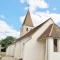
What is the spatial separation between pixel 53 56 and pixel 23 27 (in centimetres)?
2523

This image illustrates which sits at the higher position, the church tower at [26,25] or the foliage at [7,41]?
the church tower at [26,25]

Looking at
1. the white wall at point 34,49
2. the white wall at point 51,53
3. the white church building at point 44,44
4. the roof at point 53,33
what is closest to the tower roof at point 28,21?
the white church building at point 44,44

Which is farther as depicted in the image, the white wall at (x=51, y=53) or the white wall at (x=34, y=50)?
the white wall at (x=34, y=50)

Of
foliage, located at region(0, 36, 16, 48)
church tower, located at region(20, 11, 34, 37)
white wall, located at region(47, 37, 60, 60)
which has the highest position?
church tower, located at region(20, 11, 34, 37)

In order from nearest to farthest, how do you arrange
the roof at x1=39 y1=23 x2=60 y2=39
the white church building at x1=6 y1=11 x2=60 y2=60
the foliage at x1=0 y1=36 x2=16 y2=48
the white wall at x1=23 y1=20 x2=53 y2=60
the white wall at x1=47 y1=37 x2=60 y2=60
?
the white wall at x1=47 y1=37 x2=60 y2=60 < the white church building at x1=6 y1=11 x2=60 y2=60 < the roof at x1=39 y1=23 x2=60 y2=39 < the white wall at x1=23 y1=20 x2=53 y2=60 < the foliage at x1=0 y1=36 x2=16 y2=48

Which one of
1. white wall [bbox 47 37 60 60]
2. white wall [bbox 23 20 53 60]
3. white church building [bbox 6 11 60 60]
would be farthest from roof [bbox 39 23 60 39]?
white wall [bbox 23 20 53 60]

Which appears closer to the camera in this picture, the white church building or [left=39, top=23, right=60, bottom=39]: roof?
the white church building

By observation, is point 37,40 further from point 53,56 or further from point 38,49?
point 53,56

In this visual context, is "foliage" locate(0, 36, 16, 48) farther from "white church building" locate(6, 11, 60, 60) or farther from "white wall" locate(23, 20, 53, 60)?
"white wall" locate(23, 20, 53, 60)

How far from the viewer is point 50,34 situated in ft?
73.7

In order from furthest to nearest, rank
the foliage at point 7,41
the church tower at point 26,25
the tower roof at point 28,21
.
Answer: the foliage at point 7,41
the tower roof at point 28,21
the church tower at point 26,25

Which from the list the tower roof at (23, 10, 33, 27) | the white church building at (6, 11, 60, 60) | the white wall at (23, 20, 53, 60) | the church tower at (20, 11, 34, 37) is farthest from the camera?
the tower roof at (23, 10, 33, 27)

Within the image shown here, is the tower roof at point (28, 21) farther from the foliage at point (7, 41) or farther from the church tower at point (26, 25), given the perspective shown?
the foliage at point (7, 41)

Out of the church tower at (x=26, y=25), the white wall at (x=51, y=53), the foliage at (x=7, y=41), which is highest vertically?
the church tower at (x=26, y=25)
